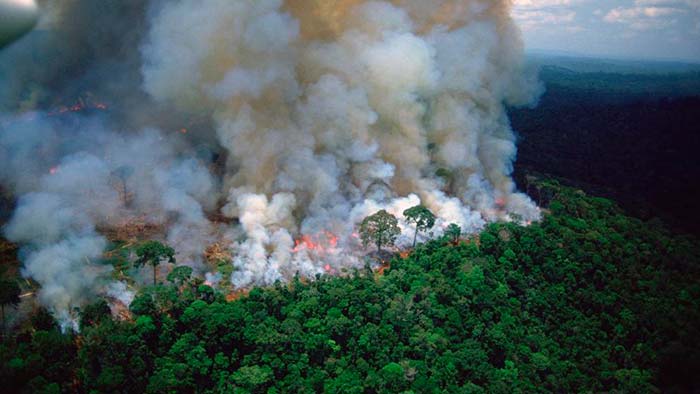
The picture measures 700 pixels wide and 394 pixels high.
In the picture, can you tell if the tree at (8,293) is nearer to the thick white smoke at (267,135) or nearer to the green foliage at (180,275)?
the thick white smoke at (267,135)

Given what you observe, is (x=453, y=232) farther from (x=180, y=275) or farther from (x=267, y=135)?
(x=180, y=275)

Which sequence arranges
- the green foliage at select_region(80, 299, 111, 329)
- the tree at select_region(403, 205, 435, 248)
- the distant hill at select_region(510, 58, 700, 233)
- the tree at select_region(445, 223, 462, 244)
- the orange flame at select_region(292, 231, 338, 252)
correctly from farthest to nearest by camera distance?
the distant hill at select_region(510, 58, 700, 233), the tree at select_region(445, 223, 462, 244), the tree at select_region(403, 205, 435, 248), the orange flame at select_region(292, 231, 338, 252), the green foliage at select_region(80, 299, 111, 329)

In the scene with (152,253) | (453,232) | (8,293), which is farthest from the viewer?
(453,232)

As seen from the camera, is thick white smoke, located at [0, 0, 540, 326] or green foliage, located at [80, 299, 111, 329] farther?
thick white smoke, located at [0, 0, 540, 326]

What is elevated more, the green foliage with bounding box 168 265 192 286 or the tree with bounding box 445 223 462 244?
the green foliage with bounding box 168 265 192 286

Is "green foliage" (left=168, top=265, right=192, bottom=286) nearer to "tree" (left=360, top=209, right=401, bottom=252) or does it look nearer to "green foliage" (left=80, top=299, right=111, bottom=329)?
"green foliage" (left=80, top=299, right=111, bottom=329)

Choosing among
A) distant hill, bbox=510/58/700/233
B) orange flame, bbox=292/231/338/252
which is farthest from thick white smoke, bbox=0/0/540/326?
distant hill, bbox=510/58/700/233

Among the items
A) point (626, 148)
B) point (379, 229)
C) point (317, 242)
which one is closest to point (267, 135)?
point (317, 242)

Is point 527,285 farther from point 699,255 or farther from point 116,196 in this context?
point 116,196
